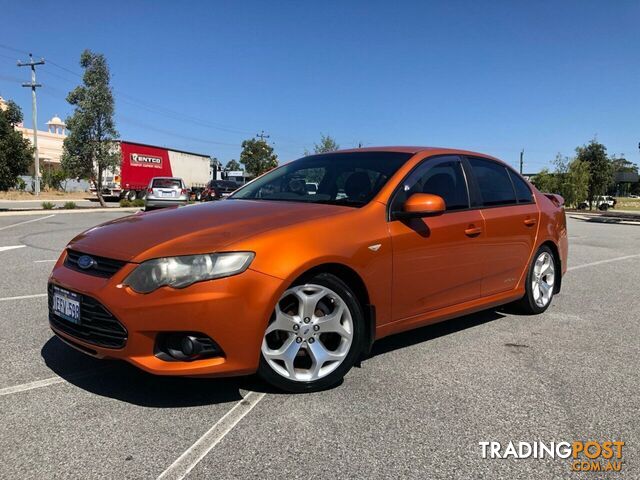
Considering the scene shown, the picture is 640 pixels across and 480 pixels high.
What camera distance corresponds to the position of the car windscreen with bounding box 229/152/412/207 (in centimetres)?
389

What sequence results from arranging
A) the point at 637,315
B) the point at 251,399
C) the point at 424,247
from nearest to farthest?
the point at 251,399 < the point at 424,247 < the point at 637,315

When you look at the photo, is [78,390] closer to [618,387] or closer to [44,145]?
[618,387]

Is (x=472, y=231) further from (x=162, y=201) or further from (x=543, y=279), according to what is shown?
(x=162, y=201)

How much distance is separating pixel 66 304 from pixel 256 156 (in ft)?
256

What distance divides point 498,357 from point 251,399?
2.00 m

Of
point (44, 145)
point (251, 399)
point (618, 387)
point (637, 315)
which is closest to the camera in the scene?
point (251, 399)

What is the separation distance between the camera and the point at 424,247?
3785 mm

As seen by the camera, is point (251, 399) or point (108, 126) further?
point (108, 126)

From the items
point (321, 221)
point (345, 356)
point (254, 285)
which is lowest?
point (345, 356)

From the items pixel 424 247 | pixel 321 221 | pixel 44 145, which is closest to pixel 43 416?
pixel 321 221

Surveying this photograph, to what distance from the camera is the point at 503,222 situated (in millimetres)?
4625

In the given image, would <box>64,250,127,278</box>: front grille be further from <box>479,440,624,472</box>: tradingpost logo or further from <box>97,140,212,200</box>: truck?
<box>97,140,212,200</box>: truck

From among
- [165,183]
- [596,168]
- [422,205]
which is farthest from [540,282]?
[596,168]

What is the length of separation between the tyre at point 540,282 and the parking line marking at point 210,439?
3.13 metres
